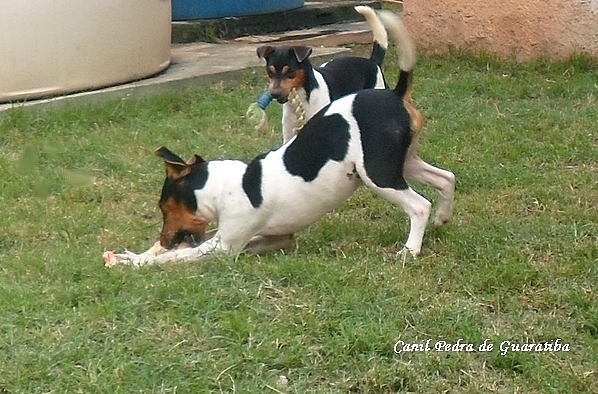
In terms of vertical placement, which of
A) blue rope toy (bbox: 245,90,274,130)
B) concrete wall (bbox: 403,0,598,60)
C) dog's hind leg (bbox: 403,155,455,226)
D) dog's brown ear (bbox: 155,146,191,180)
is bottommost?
concrete wall (bbox: 403,0,598,60)

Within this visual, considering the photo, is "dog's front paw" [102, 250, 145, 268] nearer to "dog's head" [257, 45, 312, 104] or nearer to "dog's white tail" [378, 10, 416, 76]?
"dog's white tail" [378, 10, 416, 76]

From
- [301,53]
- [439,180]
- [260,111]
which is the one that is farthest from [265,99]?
[439,180]

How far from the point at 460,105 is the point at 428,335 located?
15.7 feet

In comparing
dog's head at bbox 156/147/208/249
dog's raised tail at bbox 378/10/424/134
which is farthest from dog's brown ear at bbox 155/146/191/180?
dog's raised tail at bbox 378/10/424/134

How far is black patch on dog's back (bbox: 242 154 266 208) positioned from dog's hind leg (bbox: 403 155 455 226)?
2.70ft

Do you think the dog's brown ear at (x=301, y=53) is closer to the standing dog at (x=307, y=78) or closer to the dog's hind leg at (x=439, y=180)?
the standing dog at (x=307, y=78)

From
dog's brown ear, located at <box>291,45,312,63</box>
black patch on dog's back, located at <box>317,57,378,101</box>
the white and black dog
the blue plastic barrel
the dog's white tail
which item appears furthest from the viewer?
the blue plastic barrel

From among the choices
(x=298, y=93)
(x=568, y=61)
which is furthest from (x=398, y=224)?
(x=568, y=61)

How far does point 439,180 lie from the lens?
5.42m

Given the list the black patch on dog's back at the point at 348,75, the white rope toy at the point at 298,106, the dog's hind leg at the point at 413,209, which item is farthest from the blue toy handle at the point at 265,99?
the dog's hind leg at the point at 413,209

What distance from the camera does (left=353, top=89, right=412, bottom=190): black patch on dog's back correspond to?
4918 mm

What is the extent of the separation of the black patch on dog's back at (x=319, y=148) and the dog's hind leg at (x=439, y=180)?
547 mm

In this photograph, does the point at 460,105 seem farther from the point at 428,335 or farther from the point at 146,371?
the point at 146,371

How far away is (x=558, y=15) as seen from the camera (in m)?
10.5
